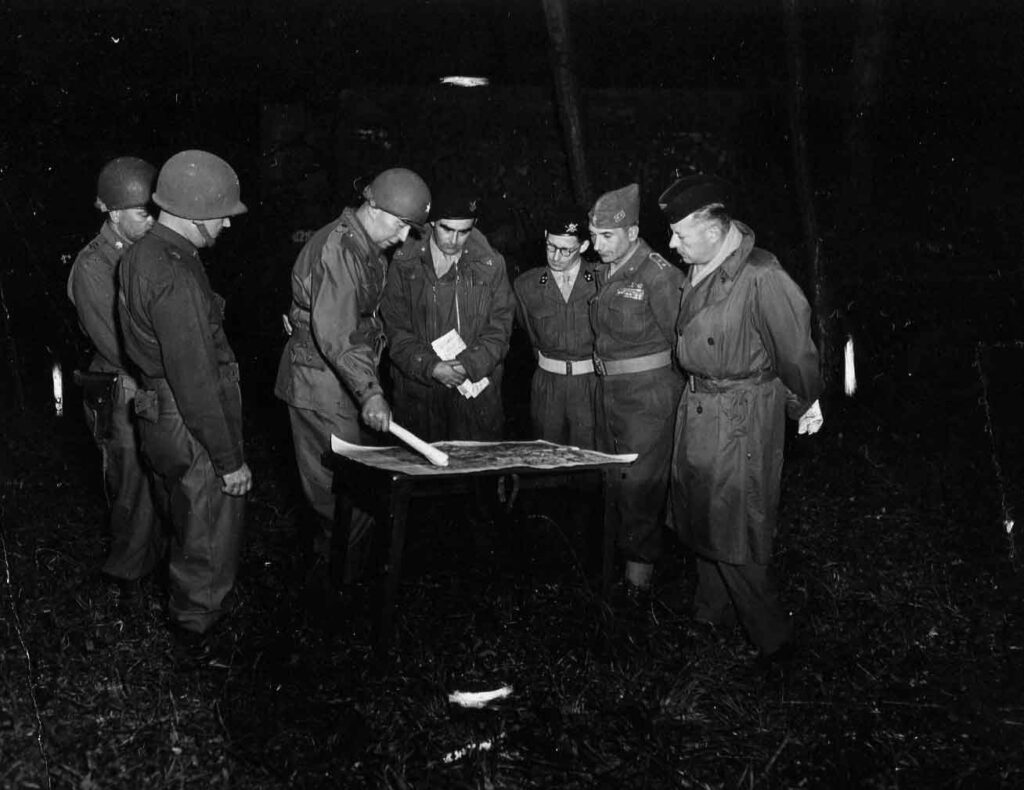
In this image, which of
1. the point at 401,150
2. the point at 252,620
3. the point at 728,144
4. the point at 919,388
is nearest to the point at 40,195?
the point at 401,150

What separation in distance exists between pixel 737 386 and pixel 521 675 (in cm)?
162

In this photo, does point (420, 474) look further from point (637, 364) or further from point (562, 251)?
point (562, 251)

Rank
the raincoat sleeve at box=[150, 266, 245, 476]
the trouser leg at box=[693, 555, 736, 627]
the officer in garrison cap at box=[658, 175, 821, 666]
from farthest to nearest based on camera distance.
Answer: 1. the trouser leg at box=[693, 555, 736, 627]
2. the officer in garrison cap at box=[658, 175, 821, 666]
3. the raincoat sleeve at box=[150, 266, 245, 476]

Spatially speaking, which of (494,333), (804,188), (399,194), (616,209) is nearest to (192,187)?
(399,194)

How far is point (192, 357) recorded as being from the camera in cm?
394

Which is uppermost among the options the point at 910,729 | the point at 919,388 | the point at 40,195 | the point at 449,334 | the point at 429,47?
the point at 429,47

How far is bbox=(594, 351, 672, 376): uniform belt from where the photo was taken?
17.2 ft

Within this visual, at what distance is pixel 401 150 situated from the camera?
10250 millimetres

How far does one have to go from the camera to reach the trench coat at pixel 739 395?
411 cm

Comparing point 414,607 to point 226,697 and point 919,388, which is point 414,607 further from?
point 919,388

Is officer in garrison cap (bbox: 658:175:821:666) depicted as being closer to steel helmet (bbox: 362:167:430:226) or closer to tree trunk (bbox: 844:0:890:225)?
steel helmet (bbox: 362:167:430:226)

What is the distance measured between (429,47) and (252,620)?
923 centimetres

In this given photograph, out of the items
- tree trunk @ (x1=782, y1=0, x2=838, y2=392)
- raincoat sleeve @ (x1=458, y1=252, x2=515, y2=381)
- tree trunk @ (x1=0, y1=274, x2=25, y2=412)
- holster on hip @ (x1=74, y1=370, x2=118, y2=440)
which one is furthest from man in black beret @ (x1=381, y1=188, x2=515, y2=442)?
tree trunk @ (x1=0, y1=274, x2=25, y2=412)

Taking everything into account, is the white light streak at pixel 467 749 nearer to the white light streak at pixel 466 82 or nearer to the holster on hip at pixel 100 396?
the holster on hip at pixel 100 396
